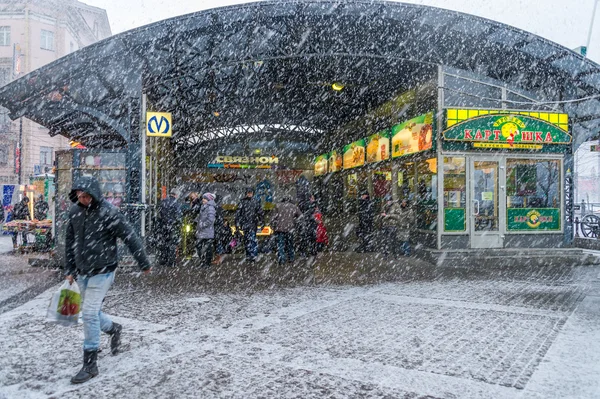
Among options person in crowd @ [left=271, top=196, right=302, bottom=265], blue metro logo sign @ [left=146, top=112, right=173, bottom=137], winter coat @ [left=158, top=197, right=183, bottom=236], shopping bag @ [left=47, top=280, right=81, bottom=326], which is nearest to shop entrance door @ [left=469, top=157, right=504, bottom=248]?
person in crowd @ [left=271, top=196, right=302, bottom=265]

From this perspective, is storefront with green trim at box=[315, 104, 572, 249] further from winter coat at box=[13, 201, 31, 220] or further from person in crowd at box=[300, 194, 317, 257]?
winter coat at box=[13, 201, 31, 220]

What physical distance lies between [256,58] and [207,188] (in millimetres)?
15743

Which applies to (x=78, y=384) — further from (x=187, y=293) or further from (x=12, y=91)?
(x=12, y=91)

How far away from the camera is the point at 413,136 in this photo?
14359mm

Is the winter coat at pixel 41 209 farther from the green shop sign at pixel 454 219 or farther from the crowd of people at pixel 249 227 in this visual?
the green shop sign at pixel 454 219

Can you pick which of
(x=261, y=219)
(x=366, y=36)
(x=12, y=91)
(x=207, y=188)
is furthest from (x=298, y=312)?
(x=207, y=188)

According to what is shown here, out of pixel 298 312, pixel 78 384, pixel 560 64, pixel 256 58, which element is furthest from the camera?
pixel 560 64

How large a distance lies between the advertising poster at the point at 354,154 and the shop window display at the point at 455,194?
6.22 m

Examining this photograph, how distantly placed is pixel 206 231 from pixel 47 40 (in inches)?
1463

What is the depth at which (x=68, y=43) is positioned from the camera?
140 ft

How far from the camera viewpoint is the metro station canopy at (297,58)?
12.2 metres

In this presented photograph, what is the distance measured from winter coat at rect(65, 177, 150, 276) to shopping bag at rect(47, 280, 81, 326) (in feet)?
0.65

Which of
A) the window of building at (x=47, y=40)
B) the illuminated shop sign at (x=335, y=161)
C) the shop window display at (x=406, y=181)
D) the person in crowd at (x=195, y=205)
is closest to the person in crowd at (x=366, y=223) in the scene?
the shop window display at (x=406, y=181)

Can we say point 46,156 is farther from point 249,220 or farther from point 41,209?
point 249,220
